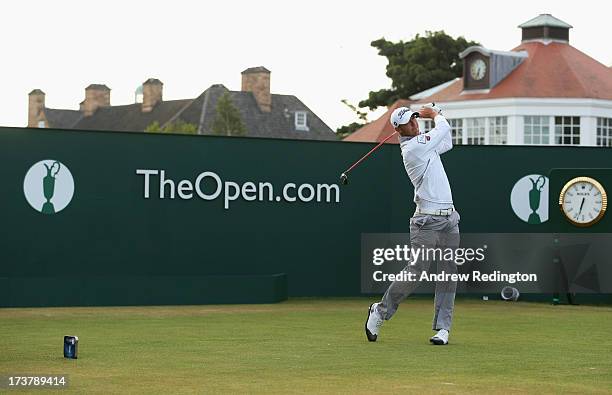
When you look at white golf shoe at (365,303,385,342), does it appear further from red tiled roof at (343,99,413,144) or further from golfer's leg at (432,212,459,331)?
red tiled roof at (343,99,413,144)

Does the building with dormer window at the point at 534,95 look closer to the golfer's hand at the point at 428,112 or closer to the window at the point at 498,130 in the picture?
the window at the point at 498,130

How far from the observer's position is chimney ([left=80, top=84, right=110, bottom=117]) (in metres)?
109

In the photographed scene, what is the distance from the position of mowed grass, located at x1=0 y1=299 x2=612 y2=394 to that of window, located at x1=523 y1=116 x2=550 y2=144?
43.1m

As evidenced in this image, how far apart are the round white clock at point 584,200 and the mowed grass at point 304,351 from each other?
1.83 meters

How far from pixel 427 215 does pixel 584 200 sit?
5.97 metres

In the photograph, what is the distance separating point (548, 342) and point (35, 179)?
7283mm

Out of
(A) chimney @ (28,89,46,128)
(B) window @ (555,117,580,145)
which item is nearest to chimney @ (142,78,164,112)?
(A) chimney @ (28,89,46,128)

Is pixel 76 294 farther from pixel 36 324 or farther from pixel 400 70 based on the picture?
pixel 400 70

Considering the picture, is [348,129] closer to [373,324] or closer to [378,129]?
[378,129]

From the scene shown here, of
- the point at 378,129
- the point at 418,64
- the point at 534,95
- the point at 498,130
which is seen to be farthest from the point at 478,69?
the point at 418,64

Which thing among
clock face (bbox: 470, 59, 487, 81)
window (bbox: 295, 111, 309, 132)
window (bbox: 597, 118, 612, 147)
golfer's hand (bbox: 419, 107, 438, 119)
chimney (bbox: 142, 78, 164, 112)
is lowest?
golfer's hand (bbox: 419, 107, 438, 119)

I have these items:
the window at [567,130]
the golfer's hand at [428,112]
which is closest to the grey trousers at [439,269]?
the golfer's hand at [428,112]

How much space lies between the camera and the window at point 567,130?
57625 mm

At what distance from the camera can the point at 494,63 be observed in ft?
197
